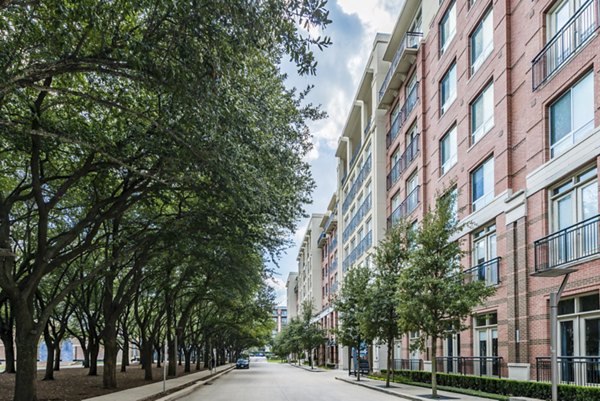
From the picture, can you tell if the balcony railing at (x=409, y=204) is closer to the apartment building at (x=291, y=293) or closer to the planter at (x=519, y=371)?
the planter at (x=519, y=371)

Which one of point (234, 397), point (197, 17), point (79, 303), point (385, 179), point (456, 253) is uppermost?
point (385, 179)

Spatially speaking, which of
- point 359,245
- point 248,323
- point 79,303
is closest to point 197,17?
point 79,303

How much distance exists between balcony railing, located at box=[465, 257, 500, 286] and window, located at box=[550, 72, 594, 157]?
5509 mm

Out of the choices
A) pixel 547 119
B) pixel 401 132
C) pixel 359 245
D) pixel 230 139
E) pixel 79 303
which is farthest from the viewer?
pixel 359 245

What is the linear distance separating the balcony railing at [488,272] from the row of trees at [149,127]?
7.95 metres

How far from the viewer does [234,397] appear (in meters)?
22.5

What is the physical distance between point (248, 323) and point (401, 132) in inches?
1002

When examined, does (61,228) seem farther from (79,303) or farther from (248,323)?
(248,323)

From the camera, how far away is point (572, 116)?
58.9ft

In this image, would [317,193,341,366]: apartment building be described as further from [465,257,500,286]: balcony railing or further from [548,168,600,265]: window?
[548,168,600,265]: window

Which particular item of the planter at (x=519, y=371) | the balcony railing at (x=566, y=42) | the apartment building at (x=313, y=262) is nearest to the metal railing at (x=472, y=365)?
the planter at (x=519, y=371)

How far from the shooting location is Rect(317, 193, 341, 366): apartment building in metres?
72.5

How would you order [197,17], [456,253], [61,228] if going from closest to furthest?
[197,17] < [456,253] < [61,228]

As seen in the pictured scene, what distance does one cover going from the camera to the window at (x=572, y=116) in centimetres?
1703
